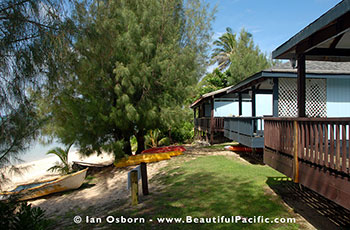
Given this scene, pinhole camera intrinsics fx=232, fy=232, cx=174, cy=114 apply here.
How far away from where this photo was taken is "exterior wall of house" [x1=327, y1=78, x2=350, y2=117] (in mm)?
10234

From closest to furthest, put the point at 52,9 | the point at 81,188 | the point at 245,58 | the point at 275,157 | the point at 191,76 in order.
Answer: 1. the point at 52,9
2. the point at 275,157
3. the point at 81,188
4. the point at 191,76
5. the point at 245,58

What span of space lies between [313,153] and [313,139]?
40 centimetres

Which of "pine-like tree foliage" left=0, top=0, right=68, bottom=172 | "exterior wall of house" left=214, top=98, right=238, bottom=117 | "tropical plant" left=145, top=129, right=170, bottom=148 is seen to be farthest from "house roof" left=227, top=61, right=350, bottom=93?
"tropical plant" left=145, top=129, right=170, bottom=148

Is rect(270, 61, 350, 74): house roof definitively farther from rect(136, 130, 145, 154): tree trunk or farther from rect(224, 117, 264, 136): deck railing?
rect(136, 130, 145, 154): tree trunk

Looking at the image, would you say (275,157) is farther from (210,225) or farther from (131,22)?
(131,22)

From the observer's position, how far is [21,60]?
3.55m

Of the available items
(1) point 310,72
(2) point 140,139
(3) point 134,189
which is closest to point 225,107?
(2) point 140,139

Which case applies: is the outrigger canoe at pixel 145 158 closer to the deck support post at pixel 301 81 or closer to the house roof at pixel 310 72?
the house roof at pixel 310 72

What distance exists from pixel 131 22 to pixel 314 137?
9.70 m

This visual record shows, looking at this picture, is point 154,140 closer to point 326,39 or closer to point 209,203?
point 209,203

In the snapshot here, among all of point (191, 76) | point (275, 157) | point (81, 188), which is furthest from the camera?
point (191, 76)

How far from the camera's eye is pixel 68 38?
3.88m

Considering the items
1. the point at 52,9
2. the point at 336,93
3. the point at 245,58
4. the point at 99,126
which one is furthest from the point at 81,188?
the point at 245,58

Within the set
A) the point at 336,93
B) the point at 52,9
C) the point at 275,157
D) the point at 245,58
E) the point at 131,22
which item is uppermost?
the point at 245,58
